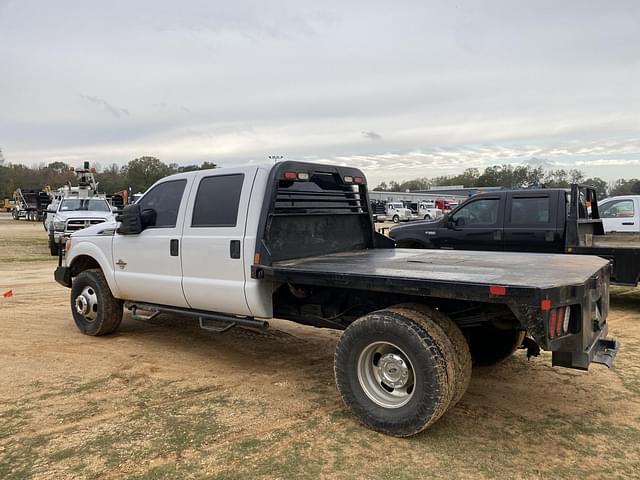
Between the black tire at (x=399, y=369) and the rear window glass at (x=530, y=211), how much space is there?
5.44 metres

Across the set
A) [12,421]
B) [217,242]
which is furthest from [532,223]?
[12,421]

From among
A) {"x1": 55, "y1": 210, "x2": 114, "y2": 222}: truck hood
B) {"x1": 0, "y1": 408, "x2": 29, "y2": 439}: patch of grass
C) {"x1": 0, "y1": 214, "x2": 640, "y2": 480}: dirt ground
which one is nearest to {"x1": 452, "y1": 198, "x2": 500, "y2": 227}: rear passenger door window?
{"x1": 0, "y1": 214, "x2": 640, "y2": 480}: dirt ground

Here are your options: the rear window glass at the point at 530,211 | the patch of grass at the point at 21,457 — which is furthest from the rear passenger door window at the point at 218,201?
the rear window glass at the point at 530,211

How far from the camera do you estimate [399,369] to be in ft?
12.7

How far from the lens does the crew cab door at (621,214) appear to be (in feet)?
37.3

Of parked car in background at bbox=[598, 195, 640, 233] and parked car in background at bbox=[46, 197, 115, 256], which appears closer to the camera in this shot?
parked car in background at bbox=[598, 195, 640, 233]

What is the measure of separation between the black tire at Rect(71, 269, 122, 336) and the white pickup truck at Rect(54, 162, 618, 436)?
0.02 meters

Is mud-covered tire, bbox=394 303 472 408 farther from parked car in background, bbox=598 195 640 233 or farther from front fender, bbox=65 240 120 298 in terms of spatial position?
parked car in background, bbox=598 195 640 233

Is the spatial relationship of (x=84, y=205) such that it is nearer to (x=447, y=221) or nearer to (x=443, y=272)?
(x=447, y=221)

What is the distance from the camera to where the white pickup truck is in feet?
11.8

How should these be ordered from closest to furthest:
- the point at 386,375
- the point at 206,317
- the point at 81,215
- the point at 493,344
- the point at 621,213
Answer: the point at 386,375 < the point at 493,344 < the point at 206,317 < the point at 621,213 < the point at 81,215

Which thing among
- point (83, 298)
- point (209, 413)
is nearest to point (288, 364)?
point (209, 413)

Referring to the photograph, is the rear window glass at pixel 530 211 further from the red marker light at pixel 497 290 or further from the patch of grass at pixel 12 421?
the patch of grass at pixel 12 421

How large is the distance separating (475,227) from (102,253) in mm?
5931
